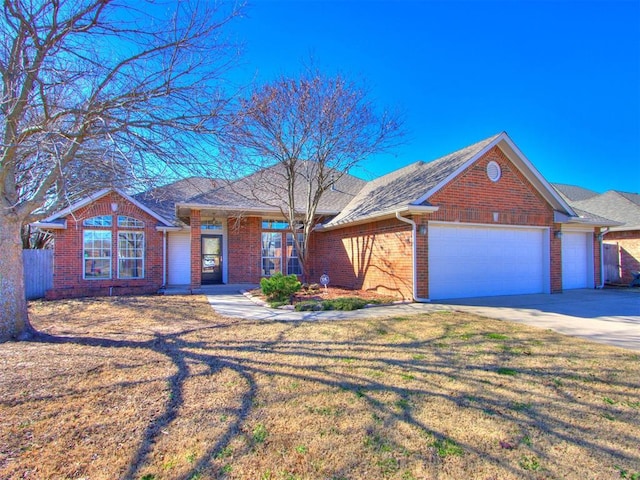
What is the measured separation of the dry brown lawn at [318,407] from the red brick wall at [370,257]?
459 cm

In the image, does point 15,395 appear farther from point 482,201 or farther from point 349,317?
point 482,201

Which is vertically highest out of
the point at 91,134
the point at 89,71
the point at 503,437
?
the point at 89,71

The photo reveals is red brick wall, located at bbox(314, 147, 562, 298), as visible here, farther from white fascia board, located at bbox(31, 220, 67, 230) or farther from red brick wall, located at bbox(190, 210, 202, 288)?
white fascia board, located at bbox(31, 220, 67, 230)

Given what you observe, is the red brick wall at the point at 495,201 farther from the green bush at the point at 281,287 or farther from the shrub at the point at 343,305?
the green bush at the point at 281,287

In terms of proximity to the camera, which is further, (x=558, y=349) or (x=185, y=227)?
(x=185, y=227)

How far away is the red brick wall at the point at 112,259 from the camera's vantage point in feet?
42.5

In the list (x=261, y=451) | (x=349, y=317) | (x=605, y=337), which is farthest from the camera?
(x=349, y=317)

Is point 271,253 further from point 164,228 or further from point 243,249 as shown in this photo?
point 164,228

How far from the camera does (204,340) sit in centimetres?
609

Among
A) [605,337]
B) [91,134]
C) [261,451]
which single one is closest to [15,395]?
[261,451]

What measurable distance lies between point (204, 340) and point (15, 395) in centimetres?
257

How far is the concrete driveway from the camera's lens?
6.64m

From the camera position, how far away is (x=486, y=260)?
1159 cm

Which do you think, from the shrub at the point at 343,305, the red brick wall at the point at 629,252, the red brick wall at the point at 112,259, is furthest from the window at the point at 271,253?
the red brick wall at the point at 629,252
